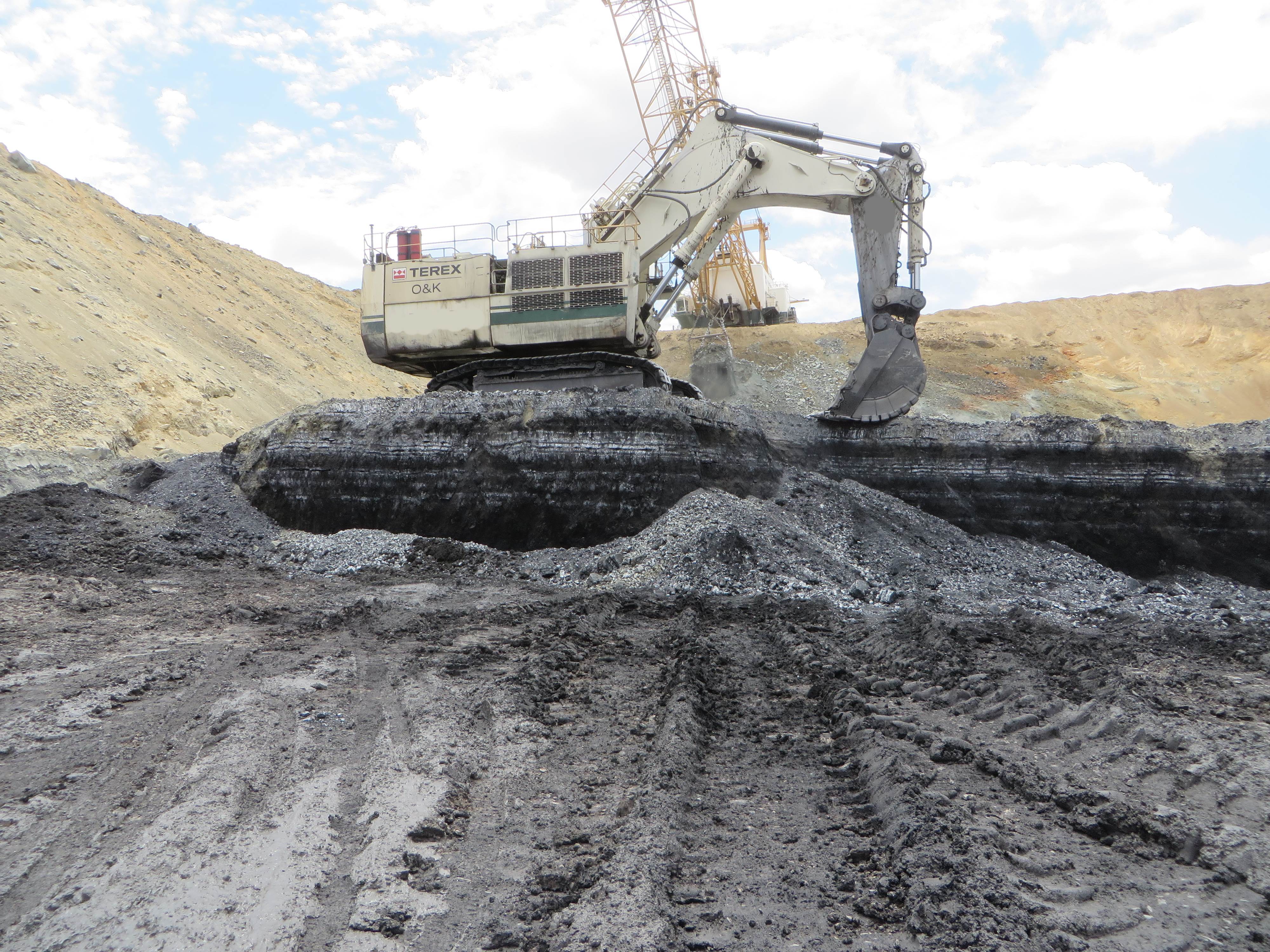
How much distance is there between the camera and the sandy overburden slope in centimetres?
1365

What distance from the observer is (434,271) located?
9.80 m

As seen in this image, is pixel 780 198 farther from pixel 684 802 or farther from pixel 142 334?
pixel 142 334

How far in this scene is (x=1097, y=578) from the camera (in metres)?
7.32

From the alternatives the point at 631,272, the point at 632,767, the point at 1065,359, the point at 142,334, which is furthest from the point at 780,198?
the point at 1065,359

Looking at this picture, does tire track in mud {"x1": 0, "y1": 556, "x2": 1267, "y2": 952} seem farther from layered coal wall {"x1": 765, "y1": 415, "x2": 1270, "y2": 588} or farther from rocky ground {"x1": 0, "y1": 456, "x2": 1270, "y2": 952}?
layered coal wall {"x1": 765, "y1": 415, "x2": 1270, "y2": 588}

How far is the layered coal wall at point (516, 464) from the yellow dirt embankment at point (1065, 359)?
58.6ft

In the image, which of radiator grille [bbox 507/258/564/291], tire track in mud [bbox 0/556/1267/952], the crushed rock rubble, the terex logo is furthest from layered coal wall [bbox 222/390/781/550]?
tire track in mud [bbox 0/556/1267/952]

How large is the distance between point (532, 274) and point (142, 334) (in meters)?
12.6

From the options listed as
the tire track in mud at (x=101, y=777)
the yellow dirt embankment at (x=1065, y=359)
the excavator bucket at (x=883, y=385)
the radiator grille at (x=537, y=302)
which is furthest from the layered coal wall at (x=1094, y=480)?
the yellow dirt embankment at (x=1065, y=359)

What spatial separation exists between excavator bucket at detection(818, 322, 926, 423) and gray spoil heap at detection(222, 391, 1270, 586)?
0.17 m

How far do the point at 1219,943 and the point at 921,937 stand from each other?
72 cm

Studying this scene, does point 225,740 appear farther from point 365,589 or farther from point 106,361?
point 106,361

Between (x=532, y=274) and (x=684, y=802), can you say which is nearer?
(x=684, y=802)

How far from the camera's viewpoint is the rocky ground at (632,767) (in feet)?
7.34
